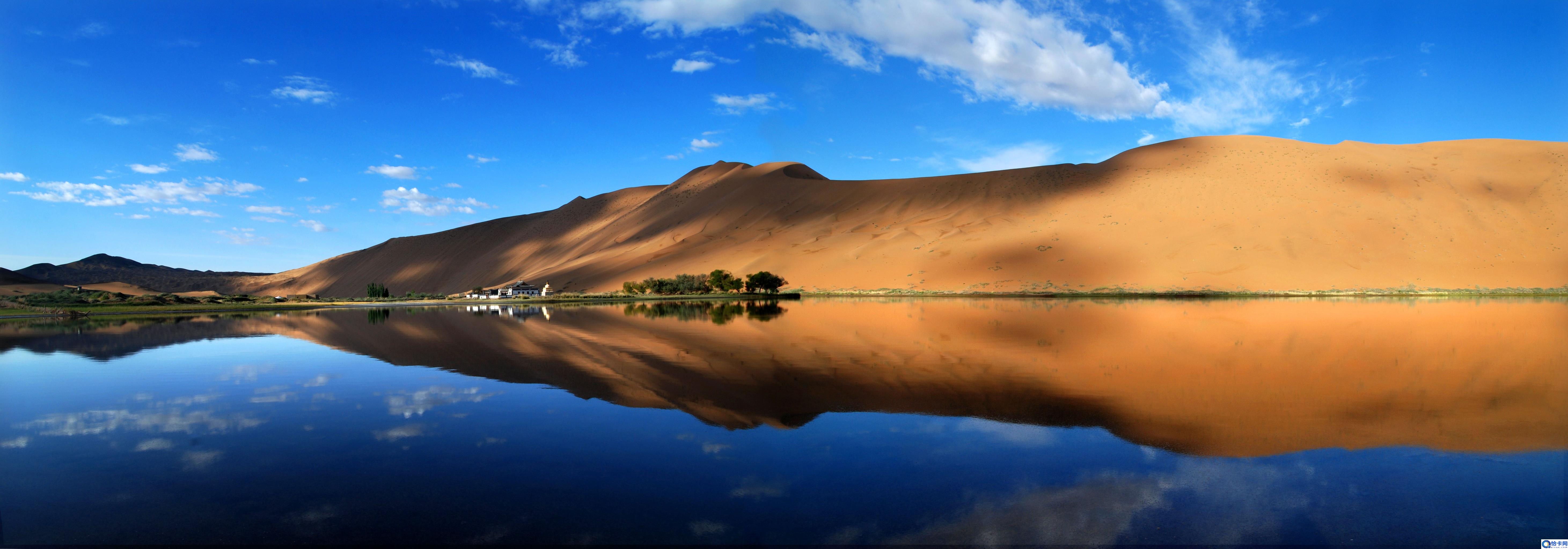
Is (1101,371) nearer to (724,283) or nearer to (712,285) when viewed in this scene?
(724,283)

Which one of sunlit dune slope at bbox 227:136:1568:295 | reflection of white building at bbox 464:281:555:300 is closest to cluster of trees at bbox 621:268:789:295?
sunlit dune slope at bbox 227:136:1568:295

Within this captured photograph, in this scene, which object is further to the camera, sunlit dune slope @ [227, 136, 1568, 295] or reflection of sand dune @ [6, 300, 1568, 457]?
sunlit dune slope @ [227, 136, 1568, 295]

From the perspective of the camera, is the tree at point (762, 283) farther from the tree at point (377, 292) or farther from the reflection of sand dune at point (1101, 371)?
the tree at point (377, 292)

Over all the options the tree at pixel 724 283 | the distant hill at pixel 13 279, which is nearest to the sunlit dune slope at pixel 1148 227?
the tree at pixel 724 283

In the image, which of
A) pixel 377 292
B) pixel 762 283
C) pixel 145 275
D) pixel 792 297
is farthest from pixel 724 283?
pixel 145 275

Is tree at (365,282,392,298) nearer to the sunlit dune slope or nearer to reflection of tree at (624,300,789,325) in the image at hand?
the sunlit dune slope

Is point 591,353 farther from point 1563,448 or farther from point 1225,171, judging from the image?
point 1225,171
